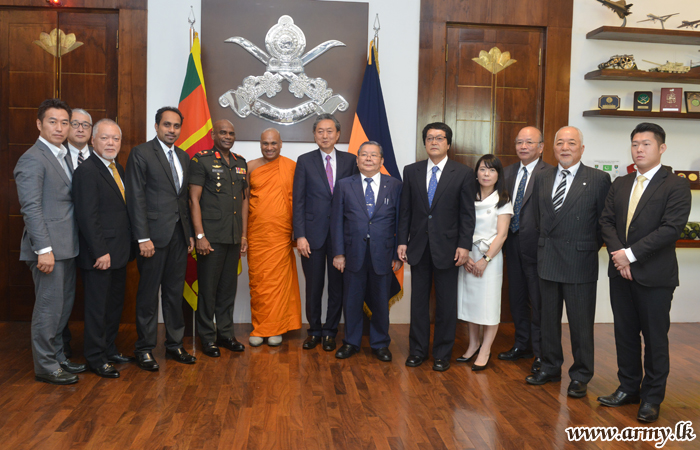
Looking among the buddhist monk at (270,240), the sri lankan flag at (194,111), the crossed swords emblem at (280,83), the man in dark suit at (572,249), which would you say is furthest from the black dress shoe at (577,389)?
the sri lankan flag at (194,111)

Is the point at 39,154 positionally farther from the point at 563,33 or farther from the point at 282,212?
the point at 563,33

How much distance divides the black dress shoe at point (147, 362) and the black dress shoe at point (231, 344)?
0.53 meters

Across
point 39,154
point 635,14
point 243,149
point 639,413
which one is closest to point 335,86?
point 243,149

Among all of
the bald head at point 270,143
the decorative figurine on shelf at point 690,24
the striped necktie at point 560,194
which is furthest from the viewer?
the decorative figurine on shelf at point 690,24

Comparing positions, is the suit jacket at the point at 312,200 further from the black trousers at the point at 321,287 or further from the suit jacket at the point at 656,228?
the suit jacket at the point at 656,228

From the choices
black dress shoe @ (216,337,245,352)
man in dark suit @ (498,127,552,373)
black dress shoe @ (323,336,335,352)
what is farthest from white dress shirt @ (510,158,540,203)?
black dress shoe @ (216,337,245,352)

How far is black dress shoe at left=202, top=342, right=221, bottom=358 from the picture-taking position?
3.37m

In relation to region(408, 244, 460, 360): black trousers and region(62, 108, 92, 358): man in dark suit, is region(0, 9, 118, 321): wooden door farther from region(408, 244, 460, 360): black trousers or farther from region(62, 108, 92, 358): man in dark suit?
region(408, 244, 460, 360): black trousers

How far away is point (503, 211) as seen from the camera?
3188mm

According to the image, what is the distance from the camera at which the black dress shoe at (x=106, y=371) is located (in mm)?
2943

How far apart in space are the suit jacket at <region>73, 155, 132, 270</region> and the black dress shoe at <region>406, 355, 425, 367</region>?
6.00 feet

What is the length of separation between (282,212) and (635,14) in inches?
140

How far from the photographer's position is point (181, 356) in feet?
10.6

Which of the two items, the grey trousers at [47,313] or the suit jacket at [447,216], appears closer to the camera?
the grey trousers at [47,313]
